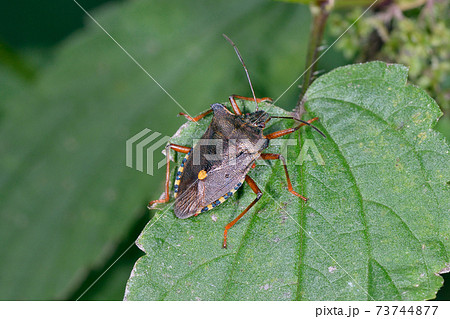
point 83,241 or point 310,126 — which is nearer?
point 310,126

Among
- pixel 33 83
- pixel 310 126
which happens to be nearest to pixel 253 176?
pixel 310 126

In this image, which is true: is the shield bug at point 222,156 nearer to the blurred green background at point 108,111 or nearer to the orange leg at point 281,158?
the orange leg at point 281,158

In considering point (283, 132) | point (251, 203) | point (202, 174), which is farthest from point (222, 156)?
point (251, 203)

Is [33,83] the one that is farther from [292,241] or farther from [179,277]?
[292,241]

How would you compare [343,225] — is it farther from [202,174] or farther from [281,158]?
[202,174]

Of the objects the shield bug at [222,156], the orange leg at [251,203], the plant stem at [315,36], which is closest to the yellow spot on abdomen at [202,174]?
the shield bug at [222,156]
